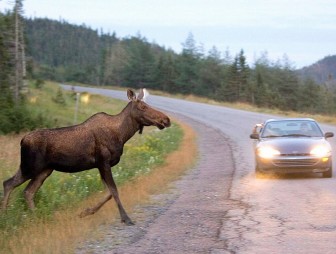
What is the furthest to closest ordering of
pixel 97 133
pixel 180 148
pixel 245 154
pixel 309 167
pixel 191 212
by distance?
pixel 180 148 < pixel 245 154 < pixel 309 167 < pixel 191 212 < pixel 97 133

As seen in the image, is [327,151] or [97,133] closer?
[97,133]

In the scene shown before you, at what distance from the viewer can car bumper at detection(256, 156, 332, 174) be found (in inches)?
538

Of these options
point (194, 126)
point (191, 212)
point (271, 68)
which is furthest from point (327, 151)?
point (271, 68)

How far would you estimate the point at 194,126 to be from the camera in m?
34.6

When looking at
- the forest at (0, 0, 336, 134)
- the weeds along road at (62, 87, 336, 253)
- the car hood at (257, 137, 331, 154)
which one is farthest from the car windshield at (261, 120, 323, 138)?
the forest at (0, 0, 336, 134)

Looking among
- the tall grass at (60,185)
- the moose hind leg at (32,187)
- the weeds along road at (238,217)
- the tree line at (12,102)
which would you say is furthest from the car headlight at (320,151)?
the tree line at (12,102)

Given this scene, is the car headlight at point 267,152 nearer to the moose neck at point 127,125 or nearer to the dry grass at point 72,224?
the dry grass at point 72,224

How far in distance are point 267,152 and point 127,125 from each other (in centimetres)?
572

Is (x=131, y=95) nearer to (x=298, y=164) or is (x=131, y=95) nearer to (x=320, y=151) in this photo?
(x=298, y=164)

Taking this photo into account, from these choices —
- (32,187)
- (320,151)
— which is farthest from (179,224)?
(320,151)

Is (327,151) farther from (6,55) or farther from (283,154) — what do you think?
(6,55)

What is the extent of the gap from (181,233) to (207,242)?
662mm

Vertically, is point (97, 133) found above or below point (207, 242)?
above

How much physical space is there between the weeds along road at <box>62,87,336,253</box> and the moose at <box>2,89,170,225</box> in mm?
988
